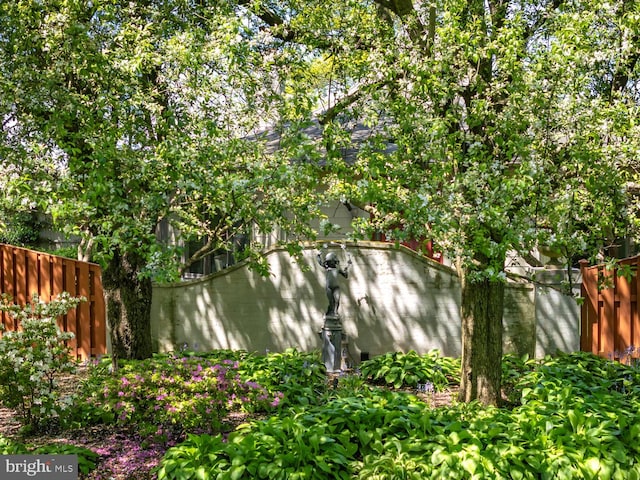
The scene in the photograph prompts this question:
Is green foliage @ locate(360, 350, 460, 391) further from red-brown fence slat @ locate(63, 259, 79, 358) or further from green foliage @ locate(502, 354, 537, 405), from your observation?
red-brown fence slat @ locate(63, 259, 79, 358)

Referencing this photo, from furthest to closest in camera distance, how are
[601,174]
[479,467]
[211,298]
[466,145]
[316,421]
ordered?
[211,298]
[466,145]
[601,174]
[316,421]
[479,467]

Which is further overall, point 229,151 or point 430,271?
point 430,271

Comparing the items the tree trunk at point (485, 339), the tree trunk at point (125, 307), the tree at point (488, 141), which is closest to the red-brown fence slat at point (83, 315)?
the tree trunk at point (125, 307)

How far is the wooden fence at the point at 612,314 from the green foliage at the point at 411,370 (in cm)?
189

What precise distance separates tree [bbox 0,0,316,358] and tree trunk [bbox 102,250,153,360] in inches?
64.2

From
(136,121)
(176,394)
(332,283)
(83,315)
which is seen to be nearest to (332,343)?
(332,283)

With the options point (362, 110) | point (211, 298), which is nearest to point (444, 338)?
point (211, 298)

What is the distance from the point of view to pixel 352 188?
6734 millimetres

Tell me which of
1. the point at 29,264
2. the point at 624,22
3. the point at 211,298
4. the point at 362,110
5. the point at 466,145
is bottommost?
the point at 211,298

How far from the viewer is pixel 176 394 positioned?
558 cm

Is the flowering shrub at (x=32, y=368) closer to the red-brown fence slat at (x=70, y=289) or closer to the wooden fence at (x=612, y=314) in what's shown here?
the red-brown fence slat at (x=70, y=289)

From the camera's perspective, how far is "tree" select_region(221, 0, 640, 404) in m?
5.50

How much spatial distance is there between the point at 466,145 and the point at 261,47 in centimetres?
292

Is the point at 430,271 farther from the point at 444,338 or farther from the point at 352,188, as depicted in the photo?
the point at 352,188
